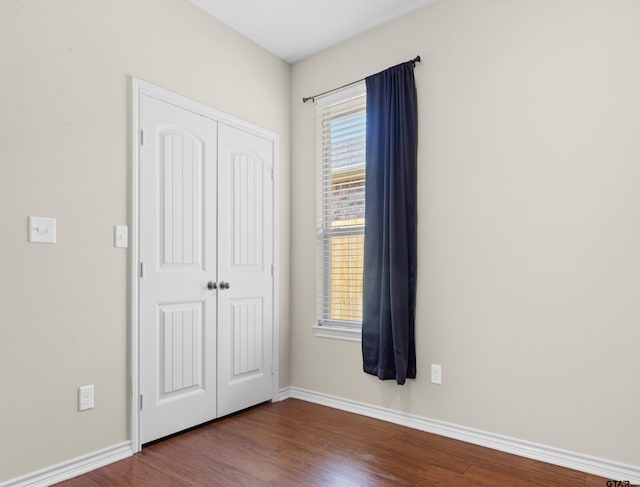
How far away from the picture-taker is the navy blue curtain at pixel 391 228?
2.72 m

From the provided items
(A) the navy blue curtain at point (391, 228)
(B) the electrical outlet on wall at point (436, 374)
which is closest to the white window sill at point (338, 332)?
(A) the navy blue curtain at point (391, 228)

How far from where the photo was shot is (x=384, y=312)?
A: 277 centimetres

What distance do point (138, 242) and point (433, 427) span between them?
216cm

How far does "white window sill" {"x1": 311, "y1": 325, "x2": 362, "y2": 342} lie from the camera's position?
3.06 meters

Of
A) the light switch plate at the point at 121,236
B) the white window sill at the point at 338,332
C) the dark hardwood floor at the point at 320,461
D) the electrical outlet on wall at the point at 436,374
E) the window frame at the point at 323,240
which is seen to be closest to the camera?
the dark hardwood floor at the point at 320,461

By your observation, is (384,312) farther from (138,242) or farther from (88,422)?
(88,422)

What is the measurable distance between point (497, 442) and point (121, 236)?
247cm

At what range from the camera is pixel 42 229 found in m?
2.03

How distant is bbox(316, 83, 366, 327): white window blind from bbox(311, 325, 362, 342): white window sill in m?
0.07

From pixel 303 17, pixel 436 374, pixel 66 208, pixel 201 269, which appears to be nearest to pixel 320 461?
pixel 436 374

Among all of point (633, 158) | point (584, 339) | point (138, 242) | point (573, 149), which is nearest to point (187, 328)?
point (138, 242)

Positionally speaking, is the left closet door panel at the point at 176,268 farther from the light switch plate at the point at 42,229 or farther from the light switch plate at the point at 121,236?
the light switch plate at the point at 42,229

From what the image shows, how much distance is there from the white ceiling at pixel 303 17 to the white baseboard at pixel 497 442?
2752mm

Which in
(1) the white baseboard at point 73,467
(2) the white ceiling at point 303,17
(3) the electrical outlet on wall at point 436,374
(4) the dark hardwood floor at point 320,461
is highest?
(2) the white ceiling at point 303,17
